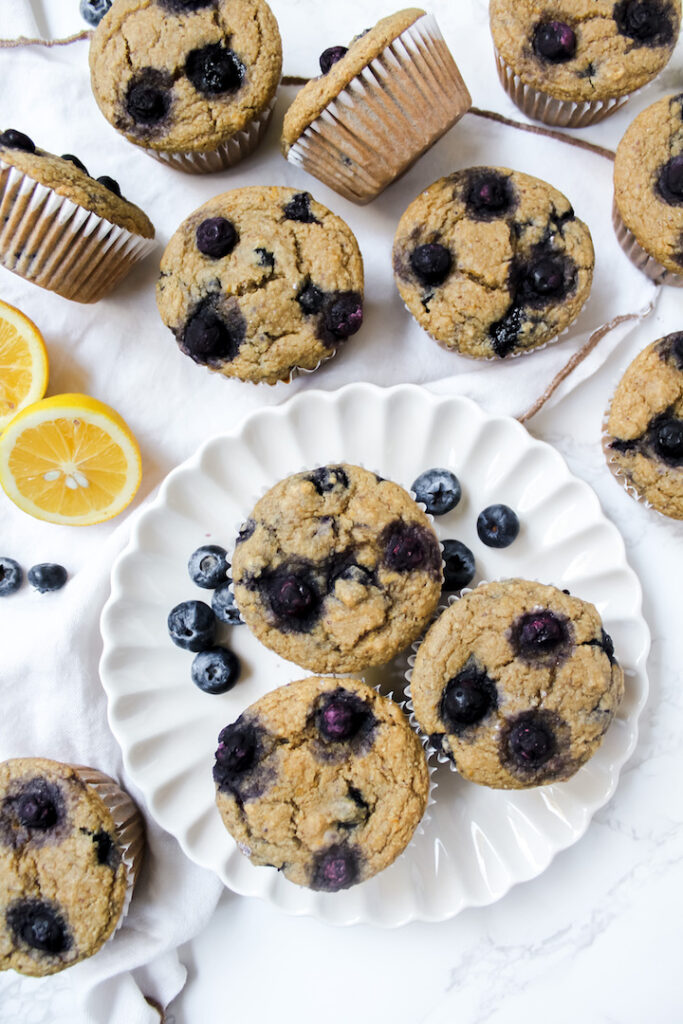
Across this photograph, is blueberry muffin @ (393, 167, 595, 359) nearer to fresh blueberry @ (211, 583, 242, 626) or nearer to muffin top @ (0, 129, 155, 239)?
muffin top @ (0, 129, 155, 239)

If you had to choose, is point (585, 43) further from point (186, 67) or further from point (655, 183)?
point (186, 67)

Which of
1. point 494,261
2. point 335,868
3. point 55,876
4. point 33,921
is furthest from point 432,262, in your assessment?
point 33,921

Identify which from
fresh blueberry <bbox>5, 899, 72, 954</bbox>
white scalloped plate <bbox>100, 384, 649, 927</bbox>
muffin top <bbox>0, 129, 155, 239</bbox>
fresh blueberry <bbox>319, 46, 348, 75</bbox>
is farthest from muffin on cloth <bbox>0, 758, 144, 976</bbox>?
fresh blueberry <bbox>319, 46, 348, 75</bbox>

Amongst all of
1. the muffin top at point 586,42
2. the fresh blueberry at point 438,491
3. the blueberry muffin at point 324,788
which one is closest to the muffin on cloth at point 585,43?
the muffin top at point 586,42

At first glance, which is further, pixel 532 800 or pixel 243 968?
pixel 243 968

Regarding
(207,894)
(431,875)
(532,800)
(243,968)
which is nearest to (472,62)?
(532,800)

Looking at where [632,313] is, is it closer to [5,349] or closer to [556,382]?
[556,382]
